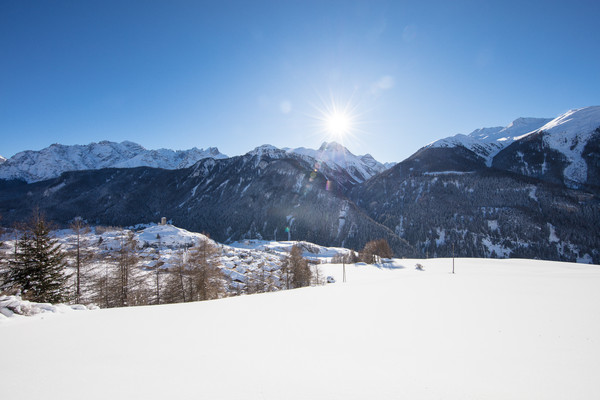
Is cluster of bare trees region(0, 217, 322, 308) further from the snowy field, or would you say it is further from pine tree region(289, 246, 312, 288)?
pine tree region(289, 246, 312, 288)

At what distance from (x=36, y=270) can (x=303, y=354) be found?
79.4 feet

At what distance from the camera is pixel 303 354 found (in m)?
7.15

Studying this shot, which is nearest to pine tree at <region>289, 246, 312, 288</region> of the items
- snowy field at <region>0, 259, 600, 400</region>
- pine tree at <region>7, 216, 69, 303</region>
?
pine tree at <region>7, 216, 69, 303</region>

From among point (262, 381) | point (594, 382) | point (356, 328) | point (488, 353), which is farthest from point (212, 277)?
point (594, 382)

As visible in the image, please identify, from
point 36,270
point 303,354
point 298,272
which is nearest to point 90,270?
point 36,270

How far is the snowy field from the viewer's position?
5.29 meters

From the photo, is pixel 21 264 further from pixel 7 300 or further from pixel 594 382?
pixel 594 382

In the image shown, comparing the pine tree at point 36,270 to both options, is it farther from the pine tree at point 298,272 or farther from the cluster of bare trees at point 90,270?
the pine tree at point 298,272

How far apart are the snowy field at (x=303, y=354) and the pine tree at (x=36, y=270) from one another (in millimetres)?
11440

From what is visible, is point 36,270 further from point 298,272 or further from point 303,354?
point 298,272

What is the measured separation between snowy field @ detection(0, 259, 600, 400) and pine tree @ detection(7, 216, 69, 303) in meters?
11.4

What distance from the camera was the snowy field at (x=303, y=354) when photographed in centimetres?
529

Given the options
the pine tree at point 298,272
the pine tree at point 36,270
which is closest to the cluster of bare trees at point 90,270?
the pine tree at point 36,270

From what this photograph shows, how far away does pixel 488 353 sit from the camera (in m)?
7.56
